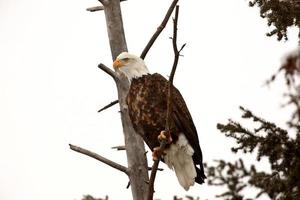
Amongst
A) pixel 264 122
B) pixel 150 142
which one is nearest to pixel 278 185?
pixel 264 122

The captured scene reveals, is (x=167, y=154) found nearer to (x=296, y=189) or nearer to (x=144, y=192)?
(x=144, y=192)

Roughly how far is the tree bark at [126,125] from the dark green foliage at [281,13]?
66.0 inches

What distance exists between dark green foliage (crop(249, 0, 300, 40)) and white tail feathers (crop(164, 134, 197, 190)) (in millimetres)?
1640

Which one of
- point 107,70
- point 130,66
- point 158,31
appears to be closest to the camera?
point 158,31

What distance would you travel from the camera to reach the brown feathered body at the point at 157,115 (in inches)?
198

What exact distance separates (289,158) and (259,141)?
9.1 inches

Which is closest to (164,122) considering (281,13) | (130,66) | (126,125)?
(126,125)

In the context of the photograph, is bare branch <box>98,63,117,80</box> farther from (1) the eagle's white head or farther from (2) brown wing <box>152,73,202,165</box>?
(2) brown wing <box>152,73,202,165</box>

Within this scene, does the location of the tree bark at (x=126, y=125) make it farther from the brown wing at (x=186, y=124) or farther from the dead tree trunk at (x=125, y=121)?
the brown wing at (x=186, y=124)

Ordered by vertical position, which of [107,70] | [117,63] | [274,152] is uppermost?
[117,63]

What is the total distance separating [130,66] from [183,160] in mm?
1183

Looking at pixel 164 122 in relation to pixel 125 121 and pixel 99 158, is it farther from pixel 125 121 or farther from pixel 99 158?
pixel 99 158

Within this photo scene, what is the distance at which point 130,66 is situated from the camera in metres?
5.45

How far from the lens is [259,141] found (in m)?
3.38
